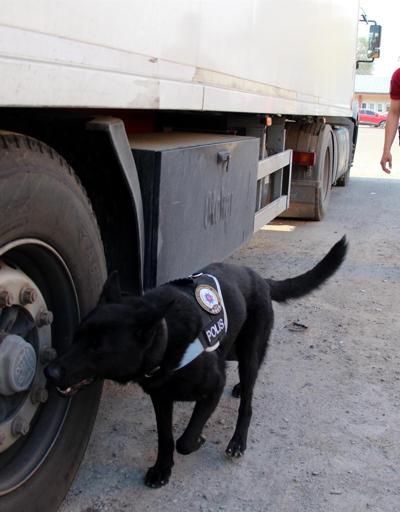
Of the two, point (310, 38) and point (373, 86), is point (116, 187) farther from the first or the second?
point (373, 86)

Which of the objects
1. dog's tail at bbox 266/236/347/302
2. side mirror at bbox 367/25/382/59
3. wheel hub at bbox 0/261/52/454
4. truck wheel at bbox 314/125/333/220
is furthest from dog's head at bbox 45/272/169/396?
side mirror at bbox 367/25/382/59

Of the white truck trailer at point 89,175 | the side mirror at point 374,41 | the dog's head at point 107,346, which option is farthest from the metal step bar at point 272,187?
the side mirror at point 374,41

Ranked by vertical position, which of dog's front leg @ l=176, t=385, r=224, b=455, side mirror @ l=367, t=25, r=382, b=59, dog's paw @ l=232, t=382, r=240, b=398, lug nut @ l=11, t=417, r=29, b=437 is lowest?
dog's paw @ l=232, t=382, r=240, b=398

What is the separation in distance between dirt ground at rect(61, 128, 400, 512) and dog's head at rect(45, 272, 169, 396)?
74cm

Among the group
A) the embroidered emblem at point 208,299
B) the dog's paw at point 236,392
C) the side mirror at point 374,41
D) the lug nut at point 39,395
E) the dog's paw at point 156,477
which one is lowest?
the dog's paw at point 156,477

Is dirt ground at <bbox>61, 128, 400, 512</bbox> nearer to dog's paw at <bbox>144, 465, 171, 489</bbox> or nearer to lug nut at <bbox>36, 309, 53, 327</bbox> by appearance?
dog's paw at <bbox>144, 465, 171, 489</bbox>

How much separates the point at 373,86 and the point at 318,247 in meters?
61.2

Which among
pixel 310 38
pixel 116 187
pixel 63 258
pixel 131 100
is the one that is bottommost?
pixel 63 258

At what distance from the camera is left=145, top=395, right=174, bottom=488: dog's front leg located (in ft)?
9.66

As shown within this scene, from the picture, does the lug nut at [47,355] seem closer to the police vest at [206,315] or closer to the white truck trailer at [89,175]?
the white truck trailer at [89,175]

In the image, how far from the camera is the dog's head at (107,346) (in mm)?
2299

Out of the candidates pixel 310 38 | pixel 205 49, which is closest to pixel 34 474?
pixel 205 49

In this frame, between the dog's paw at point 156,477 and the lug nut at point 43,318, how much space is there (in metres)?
0.93

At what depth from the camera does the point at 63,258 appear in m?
2.44
